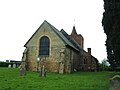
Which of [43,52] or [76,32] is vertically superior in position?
[76,32]

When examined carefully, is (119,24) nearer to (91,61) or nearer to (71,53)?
(71,53)

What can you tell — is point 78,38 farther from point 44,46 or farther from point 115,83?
point 115,83

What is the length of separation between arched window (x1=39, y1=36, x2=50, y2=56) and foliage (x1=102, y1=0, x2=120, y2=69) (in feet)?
53.7

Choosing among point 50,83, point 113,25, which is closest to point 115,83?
point 50,83

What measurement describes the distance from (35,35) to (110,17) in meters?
19.8

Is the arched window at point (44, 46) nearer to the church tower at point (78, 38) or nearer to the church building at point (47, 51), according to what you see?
the church building at point (47, 51)

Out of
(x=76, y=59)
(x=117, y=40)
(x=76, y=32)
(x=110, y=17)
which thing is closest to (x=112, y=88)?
(x=117, y=40)

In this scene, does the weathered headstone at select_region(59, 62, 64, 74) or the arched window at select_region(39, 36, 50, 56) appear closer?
the weathered headstone at select_region(59, 62, 64, 74)

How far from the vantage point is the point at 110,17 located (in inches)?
1096

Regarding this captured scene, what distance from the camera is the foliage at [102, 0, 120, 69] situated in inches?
1047

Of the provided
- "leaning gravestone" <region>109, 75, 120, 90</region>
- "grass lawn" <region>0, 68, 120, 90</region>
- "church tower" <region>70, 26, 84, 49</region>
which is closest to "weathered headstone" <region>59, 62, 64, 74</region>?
"grass lawn" <region>0, 68, 120, 90</region>

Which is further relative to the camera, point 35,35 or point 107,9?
point 35,35

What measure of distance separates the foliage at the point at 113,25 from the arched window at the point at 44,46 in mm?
16362

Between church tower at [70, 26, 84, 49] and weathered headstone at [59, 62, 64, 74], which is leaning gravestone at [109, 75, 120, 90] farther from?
church tower at [70, 26, 84, 49]
